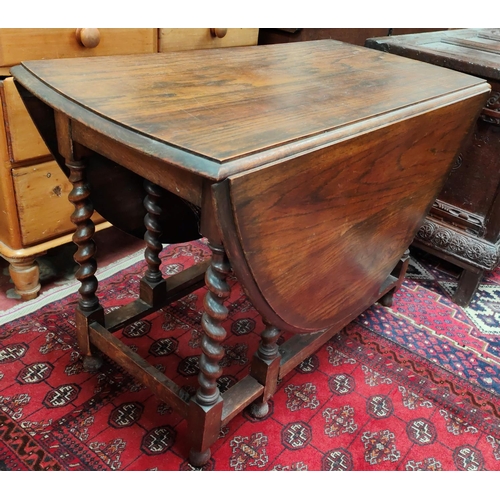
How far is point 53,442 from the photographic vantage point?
1.15 metres

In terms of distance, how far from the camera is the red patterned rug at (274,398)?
1.16 m

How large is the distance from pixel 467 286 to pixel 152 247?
1142mm

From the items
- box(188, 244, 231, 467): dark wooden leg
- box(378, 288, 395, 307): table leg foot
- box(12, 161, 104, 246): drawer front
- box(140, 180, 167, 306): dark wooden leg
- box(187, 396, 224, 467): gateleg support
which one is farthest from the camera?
box(378, 288, 395, 307): table leg foot

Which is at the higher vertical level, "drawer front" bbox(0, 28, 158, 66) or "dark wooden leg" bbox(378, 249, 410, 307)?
"drawer front" bbox(0, 28, 158, 66)

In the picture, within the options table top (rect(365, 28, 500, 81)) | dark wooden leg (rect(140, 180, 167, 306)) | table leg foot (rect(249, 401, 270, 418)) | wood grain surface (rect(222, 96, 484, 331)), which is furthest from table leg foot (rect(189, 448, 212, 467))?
table top (rect(365, 28, 500, 81))

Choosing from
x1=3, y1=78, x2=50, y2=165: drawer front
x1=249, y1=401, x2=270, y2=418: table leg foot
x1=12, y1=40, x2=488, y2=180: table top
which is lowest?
x1=249, y1=401, x2=270, y2=418: table leg foot

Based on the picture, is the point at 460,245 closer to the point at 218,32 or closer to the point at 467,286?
the point at 467,286

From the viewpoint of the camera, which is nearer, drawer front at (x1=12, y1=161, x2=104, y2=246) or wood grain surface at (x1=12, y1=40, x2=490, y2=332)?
wood grain surface at (x1=12, y1=40, x2=490, y2=332)

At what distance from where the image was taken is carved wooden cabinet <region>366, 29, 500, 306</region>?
1.63m

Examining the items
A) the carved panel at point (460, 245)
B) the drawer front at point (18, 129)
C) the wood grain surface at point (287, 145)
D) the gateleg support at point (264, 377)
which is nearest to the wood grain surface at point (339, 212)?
the wood grain surface at point (287, 145)

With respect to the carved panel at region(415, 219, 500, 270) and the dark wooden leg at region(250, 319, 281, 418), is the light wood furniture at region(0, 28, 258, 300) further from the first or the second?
the carved panel at region(415, 219, 500, 270)

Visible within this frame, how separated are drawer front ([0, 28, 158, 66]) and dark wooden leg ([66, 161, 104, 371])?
1.43 ft

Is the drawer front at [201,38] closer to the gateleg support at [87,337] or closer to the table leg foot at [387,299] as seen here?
the gateleg support at [87,337]

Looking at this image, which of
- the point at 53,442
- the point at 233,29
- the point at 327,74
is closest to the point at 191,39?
the point at 233,29
